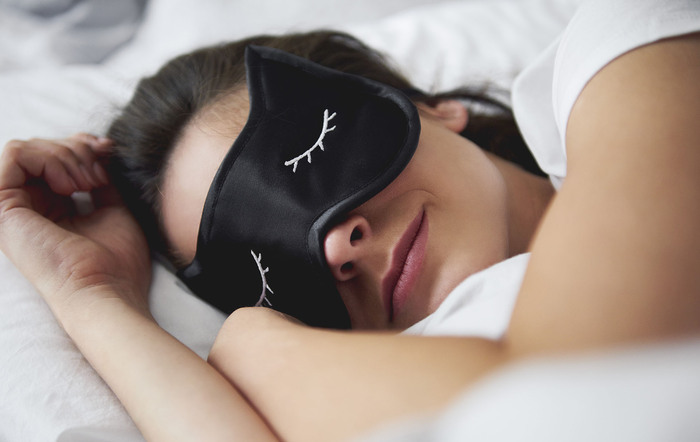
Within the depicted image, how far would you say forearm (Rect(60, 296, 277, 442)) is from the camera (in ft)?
1.60

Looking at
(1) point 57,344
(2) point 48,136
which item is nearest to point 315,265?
(1) point 57,344

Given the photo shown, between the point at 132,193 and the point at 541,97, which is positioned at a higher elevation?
the point at 541,97

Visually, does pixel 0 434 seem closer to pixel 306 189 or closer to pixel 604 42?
pixel 306 189

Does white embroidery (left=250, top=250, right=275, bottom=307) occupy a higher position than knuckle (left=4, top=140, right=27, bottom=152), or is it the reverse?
knuckle (left=4, top=140, right=27, bottom=152)

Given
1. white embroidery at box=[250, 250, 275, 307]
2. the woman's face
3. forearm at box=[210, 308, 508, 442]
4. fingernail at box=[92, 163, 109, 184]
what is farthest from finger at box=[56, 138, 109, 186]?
forearm at box=[210, 308, 508, 442]

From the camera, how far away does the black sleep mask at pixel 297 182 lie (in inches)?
24.2

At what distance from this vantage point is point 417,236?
2.13 feet

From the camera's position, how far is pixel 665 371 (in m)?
0.27

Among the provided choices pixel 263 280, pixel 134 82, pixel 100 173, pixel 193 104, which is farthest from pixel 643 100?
pixel 134 82

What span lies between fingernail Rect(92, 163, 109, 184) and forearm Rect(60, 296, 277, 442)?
26cm

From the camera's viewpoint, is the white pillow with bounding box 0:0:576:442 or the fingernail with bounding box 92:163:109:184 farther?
the fingernail with bounding box 92:163:109:184

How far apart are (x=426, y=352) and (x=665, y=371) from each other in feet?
0.56

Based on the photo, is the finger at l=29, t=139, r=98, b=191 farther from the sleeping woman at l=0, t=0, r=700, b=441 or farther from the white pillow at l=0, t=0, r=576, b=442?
the white pillow at l=0, t=0, r=576, b=442

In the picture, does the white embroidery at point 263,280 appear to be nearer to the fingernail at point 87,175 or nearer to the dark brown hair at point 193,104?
the dark brown hair at point 193,104
